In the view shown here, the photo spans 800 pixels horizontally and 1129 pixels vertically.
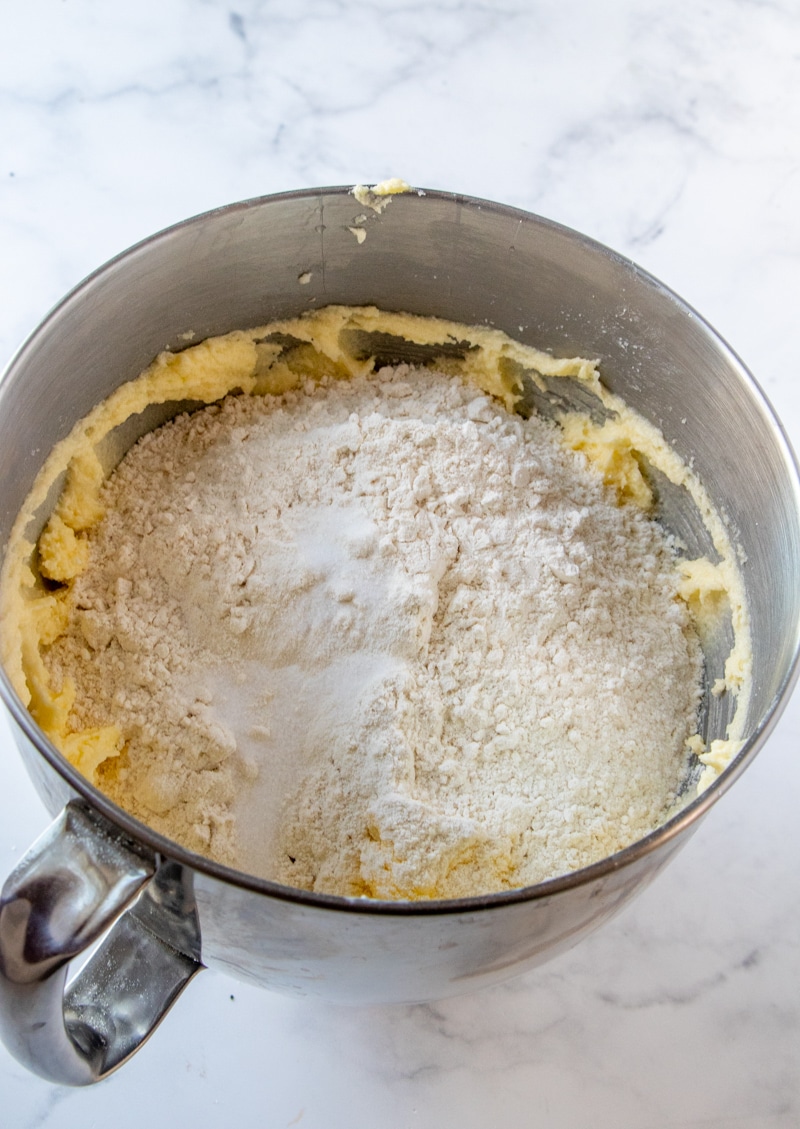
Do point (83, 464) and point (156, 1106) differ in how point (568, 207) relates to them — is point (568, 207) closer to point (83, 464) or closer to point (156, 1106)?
point (83, 464)

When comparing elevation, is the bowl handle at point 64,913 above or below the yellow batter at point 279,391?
below

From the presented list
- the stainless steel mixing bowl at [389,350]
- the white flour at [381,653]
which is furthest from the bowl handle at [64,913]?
the white flour at [381,653]

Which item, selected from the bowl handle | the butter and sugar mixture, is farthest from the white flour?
the bowl handle

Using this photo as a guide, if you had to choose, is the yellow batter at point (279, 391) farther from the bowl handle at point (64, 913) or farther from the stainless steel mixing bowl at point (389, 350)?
the bowl handle at point (64, 913)

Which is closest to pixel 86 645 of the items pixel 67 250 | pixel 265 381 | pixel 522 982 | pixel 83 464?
pixel 83 464

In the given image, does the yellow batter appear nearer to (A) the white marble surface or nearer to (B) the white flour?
(B) the white flour
